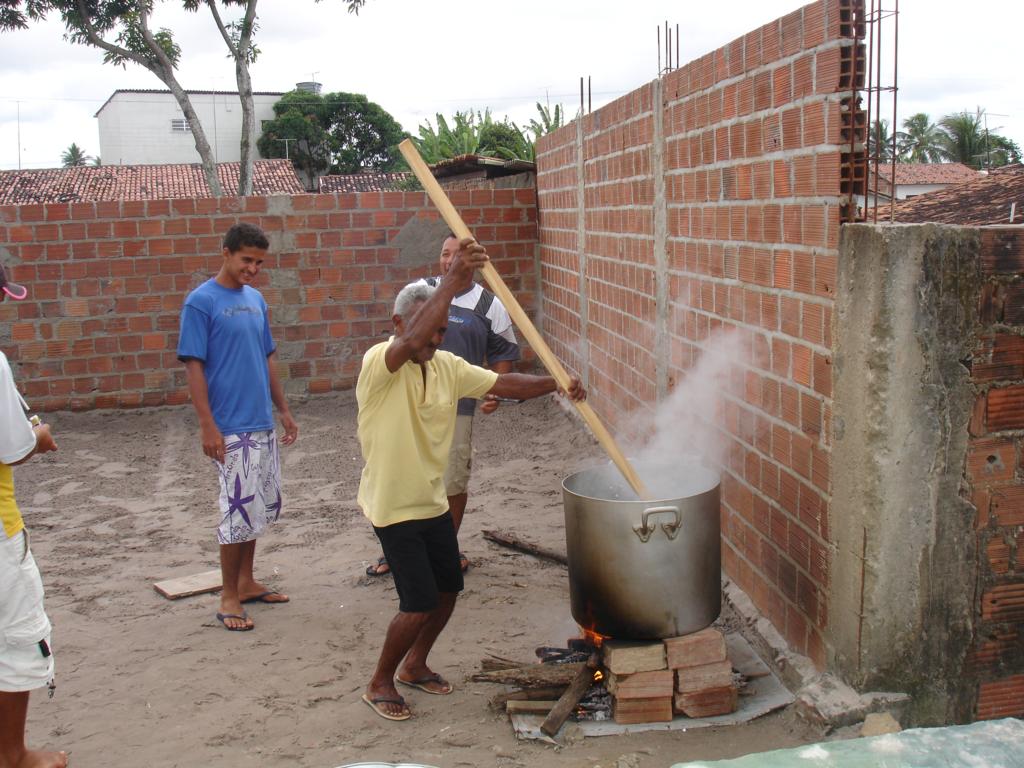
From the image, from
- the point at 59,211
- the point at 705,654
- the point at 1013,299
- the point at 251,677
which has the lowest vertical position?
Answer: the point at 251,677

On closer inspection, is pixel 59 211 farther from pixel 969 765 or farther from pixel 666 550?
pixel 969 765

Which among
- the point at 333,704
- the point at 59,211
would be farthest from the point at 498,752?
the point at 59,211

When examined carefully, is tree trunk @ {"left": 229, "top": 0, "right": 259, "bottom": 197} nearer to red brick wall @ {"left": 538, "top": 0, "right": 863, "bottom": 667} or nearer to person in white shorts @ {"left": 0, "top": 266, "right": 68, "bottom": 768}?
red brick wall @ {"left": 538, "top": 0, "right": 863, "bottom": 667}

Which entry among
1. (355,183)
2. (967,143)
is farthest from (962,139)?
(355,183)

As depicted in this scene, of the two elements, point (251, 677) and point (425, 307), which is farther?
point (251, 677)

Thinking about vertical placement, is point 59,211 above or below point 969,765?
above

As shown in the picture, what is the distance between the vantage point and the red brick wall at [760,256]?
3.42 metres

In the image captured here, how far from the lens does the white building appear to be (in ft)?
238

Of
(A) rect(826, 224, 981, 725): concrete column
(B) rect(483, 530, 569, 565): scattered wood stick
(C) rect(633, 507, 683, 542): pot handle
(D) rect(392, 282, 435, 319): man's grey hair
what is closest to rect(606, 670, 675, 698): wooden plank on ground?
(C) rect(633, 507, 683, 542): pot handle

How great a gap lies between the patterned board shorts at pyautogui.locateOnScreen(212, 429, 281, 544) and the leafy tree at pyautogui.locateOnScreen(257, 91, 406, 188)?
59.3 m

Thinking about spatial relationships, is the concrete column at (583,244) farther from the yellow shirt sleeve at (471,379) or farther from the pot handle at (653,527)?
the pot handle at (653,527)

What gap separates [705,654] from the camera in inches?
143

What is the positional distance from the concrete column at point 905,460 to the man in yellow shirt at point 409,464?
1.04 meters

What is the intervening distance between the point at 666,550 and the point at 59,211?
7.59 meters
